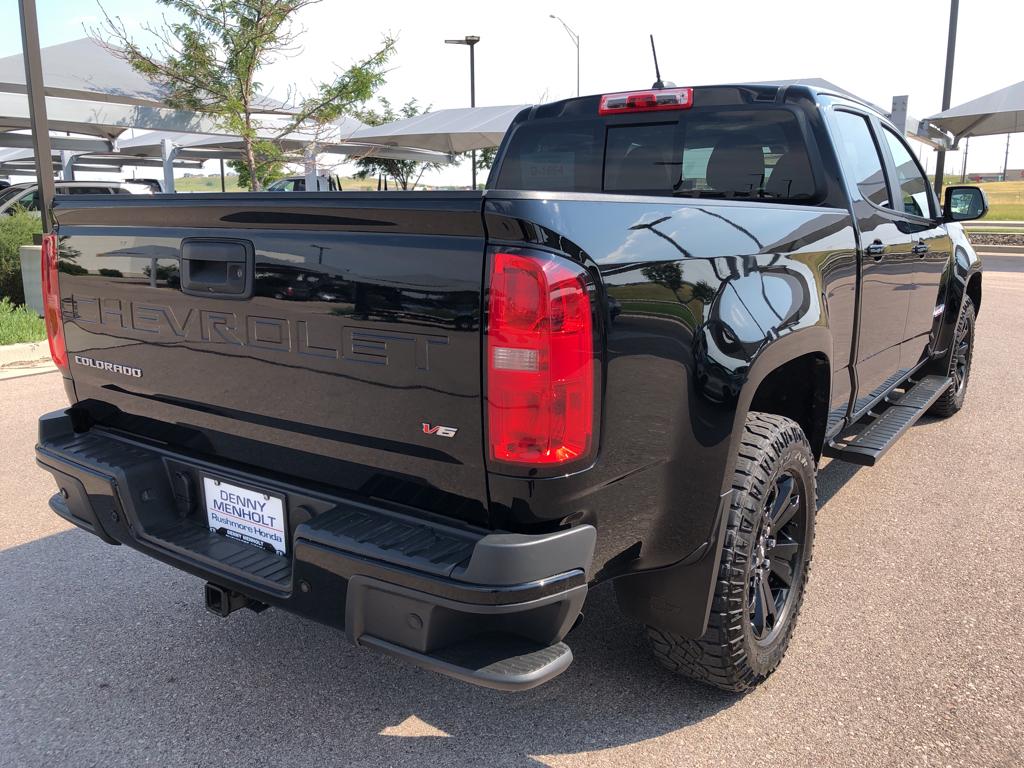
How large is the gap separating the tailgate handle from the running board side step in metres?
2.38

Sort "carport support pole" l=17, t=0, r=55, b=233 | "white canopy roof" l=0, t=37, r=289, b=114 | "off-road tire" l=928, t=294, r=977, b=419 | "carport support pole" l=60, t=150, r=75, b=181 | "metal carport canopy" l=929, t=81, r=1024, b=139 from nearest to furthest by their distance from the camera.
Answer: "off-road tire" l=928, t=294, r=977, b=419 < "carport support pole" l=17, t=0, r=55, b=233 < "white canopy roof" l=0, t=37, r=289, b=114 < "carport support pole" l=60, t=150, r=75, b=181 < "metal carport canopy" l=929, t=81, r=1024, b=139

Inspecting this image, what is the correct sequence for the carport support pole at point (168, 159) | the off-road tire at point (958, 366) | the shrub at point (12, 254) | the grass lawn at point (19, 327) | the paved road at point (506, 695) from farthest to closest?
the carport support pole at point (168, 159)
the shrub at point (12, 254)
the grass lawn at point (19, 327)
the off-road tire at point (958, 366)
the paved road at point (506, 695)

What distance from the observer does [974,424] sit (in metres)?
5.83

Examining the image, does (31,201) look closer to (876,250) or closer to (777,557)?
(876,250)

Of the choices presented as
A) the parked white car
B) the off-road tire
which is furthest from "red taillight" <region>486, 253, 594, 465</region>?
the parked white car

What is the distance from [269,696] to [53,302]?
4.95 feet

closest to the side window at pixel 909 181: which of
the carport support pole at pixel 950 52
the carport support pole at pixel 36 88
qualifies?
the carport support pole at pixel 36 88

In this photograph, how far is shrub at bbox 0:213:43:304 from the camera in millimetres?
9977

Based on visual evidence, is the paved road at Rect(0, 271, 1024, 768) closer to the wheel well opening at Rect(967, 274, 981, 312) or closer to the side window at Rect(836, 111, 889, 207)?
the side window at Rect(836, 111, 889, 207)

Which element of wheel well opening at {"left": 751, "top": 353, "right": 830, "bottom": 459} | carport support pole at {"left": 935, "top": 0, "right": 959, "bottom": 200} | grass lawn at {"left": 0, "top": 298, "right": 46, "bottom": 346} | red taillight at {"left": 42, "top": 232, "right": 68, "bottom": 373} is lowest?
grass lawn at {"left": 0, "top": 298, "right": 46, "bottom": 346}

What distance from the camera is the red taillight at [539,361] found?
1.80m

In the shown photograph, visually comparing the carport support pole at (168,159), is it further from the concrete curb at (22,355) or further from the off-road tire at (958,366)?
the off-road tire at (958,366)

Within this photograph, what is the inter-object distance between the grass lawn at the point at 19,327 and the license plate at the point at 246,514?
6.78 metres

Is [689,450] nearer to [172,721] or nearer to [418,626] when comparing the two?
[418,626]
